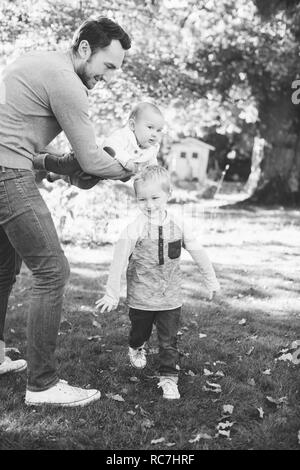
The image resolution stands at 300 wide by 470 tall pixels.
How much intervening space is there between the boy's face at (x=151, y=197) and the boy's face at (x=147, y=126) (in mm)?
368

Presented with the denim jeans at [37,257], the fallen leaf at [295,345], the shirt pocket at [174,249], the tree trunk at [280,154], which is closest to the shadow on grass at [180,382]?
the fallen leaf at [295,345]

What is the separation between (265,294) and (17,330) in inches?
107

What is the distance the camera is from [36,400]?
3482 millimetres

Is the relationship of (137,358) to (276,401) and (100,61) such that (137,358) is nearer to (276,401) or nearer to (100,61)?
(276,401)

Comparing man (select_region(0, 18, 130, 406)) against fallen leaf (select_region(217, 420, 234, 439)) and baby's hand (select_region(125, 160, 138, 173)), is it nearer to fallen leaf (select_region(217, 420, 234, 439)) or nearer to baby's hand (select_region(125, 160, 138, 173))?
baby's hand (select_region(125, 160, 138, 173))

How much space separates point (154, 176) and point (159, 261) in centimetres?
56

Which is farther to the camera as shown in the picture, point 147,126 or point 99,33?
point 147,126

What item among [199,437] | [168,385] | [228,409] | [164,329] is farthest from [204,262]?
[199,437]

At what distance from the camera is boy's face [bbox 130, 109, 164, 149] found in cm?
394

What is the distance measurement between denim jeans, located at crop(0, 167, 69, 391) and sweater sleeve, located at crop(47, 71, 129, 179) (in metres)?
0.33

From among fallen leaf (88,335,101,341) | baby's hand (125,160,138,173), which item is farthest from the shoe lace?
baby's hand (125,160,138,173)

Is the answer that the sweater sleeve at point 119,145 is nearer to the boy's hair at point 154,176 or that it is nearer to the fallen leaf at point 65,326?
the boy's hair at point 154,176

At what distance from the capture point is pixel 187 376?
161 inches
